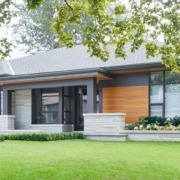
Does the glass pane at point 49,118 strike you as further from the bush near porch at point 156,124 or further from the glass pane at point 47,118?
the bush near porch at point 156,124

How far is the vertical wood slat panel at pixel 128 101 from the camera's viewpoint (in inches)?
763

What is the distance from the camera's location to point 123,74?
19.9 meters

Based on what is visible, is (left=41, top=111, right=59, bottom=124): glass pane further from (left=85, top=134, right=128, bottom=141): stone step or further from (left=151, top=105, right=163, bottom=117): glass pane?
(left=151, top=105, right=163, bottom=117): glass pane

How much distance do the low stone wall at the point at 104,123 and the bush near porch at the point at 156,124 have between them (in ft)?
2.03

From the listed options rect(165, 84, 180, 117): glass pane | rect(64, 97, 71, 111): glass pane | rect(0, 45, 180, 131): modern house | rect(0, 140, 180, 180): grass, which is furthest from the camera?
rect(64, 97, 71, 111): glass pane

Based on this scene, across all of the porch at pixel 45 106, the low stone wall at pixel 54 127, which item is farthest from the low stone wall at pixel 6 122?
the low stone wall at pixel 54 127

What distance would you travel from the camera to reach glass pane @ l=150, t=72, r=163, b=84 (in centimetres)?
1892

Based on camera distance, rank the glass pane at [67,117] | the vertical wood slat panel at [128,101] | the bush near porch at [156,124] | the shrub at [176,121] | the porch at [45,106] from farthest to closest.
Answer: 1. the glass pane at [67,117]
2. the porch at [45,106]
3. the vertical wood slat panel at [128,101]
4. the shrub at [176,121]
5. the bush near porch at [156,124]

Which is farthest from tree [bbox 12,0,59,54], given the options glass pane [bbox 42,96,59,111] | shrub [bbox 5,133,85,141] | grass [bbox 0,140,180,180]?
grass [bbox 0,140,180,180]

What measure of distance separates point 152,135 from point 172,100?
2.68 m

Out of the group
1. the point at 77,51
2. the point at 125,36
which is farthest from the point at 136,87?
the point at 125,36

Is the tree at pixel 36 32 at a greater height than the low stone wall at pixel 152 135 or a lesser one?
greater

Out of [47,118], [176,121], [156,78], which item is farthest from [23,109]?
[176,121]

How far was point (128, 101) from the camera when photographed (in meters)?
19.9
